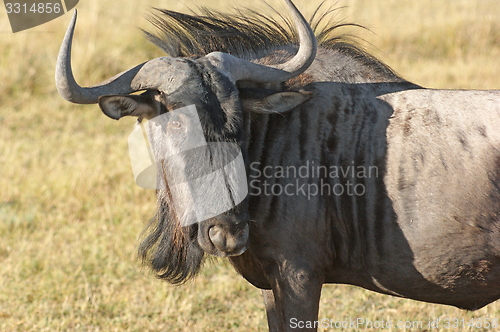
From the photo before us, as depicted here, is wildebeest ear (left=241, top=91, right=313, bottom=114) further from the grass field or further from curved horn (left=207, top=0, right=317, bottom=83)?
the grass field

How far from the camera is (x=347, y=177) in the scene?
2955 mm

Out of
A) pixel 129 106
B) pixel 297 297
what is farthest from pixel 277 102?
pixel 297 297

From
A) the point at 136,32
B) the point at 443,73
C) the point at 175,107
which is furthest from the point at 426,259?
the point at 136,32

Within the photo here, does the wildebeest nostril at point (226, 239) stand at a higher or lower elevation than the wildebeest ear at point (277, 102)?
lower

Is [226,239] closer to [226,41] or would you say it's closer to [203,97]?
[203,97]

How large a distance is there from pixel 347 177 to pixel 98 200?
139 inches

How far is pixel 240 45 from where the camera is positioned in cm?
325

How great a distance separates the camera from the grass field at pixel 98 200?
404 centimetres

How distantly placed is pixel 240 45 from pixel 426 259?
64.8 inches

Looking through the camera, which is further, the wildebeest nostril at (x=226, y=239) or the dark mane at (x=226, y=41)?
the dark mane at (x=226, y=41)

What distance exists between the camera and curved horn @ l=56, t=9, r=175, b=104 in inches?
102

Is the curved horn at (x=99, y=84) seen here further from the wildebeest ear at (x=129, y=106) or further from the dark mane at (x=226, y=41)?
the dark mane at (x=226, y=41)

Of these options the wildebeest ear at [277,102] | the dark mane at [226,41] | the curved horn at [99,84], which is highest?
the dark mane at [226,41]

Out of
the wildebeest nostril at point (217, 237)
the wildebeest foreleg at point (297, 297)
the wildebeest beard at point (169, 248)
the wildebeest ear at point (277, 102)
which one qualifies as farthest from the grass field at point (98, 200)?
the wildebeest ear at point (277, 102)
